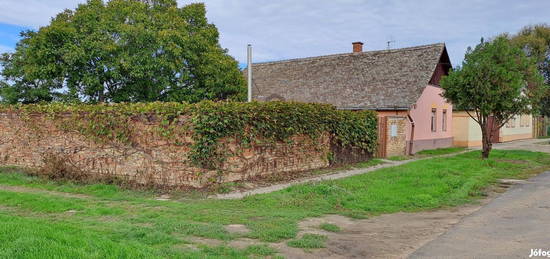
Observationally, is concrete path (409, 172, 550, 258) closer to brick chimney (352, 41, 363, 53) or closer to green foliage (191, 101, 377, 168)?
green foliage (191, 101, 377, 168)

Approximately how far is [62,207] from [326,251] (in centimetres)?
542

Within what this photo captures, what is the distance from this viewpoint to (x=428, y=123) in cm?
2444

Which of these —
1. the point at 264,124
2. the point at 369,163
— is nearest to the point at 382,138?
the point at 369,163

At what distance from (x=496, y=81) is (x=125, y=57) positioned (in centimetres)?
1630

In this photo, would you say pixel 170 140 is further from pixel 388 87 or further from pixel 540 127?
pixel 540 127

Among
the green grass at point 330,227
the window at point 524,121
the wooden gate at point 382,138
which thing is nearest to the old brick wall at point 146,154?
the green grass at point 330,227

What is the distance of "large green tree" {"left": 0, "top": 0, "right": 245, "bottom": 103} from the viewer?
19.2 metres

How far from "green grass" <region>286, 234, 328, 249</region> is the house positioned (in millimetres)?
13527

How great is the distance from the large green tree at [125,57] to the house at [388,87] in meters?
6.38

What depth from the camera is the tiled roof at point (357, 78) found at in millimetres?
22859

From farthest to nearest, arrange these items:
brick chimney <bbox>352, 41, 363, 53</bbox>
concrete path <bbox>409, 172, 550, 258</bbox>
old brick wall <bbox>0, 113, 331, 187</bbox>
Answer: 1. brick chimney <bbox>352, 41, 363, 53</bbox>
2. old brick wall <bbox>0, 113, 331, 187</bbox>
3. concrete path <bbox>409, 172, 550, 258</bbox>

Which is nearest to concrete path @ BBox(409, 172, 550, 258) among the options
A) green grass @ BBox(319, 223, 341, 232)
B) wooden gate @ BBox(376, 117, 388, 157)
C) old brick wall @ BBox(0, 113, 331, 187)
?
green grass @ BBox(319, 223, 341, 232)

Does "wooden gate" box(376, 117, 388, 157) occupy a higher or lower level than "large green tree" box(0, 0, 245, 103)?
lower

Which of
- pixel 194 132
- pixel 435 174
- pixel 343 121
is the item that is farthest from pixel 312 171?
pixel 194 132
